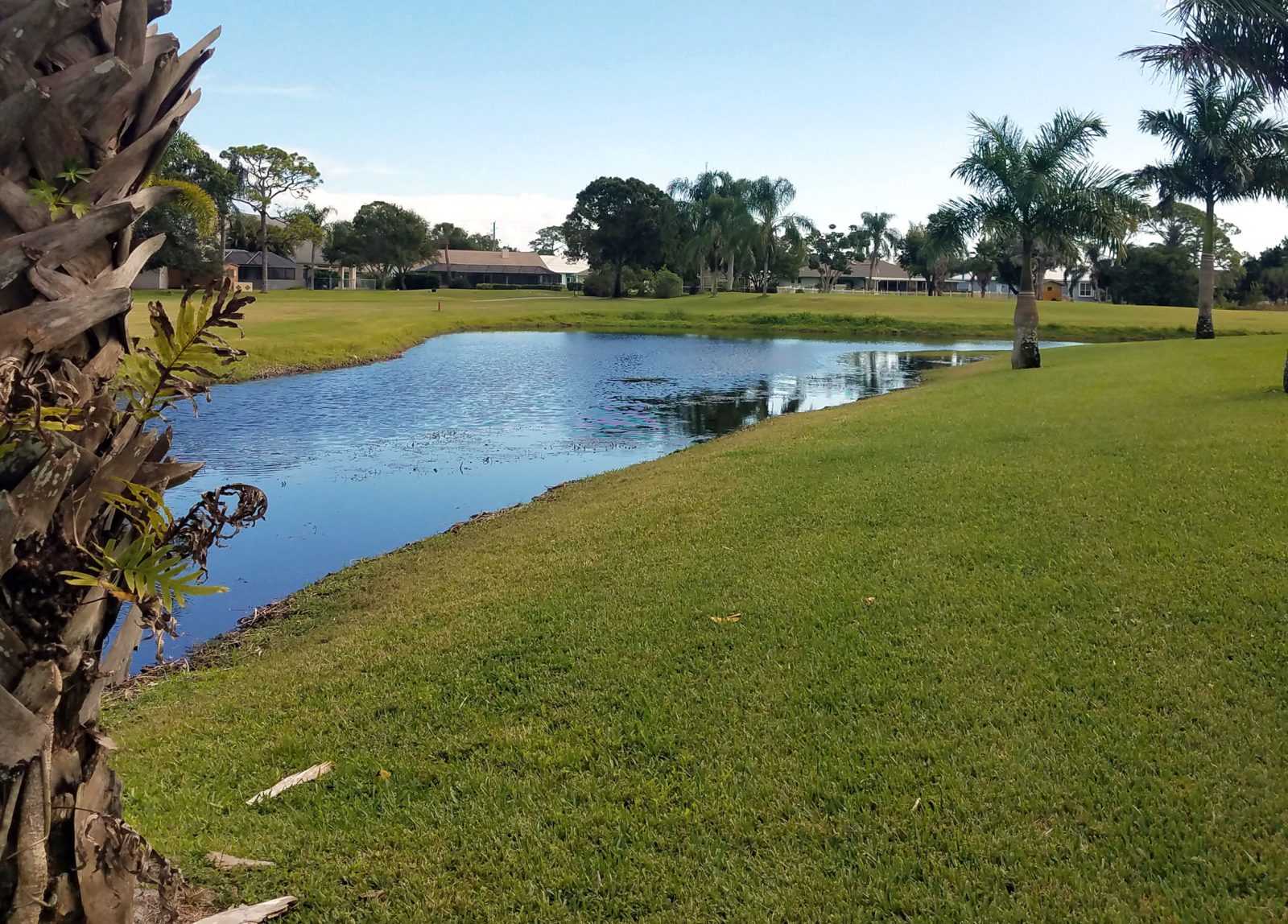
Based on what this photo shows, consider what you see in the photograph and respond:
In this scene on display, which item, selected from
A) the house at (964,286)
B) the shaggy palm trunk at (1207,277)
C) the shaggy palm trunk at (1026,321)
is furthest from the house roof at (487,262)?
the shaggy palm trunk at (1026,321)

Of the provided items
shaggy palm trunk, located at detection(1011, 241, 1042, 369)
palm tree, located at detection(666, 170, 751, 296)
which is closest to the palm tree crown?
shaggy palm trunk, located at detection(1011, 241, 1042, 369)

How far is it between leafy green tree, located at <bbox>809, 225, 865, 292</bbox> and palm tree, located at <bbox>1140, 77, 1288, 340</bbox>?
285 ft

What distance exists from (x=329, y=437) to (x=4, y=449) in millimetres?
18189

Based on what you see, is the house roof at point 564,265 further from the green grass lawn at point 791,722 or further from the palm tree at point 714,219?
the green grass lawn at point 791,722

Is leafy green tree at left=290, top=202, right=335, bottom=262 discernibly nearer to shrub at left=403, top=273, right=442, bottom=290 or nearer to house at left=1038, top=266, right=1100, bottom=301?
shrub at left=403, top=273, right=442, bottom=290

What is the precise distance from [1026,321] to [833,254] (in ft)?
332

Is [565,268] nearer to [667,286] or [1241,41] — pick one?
[667,286]

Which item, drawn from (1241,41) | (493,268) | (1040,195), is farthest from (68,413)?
(493,268)

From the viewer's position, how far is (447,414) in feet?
77.0

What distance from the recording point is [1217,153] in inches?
1179

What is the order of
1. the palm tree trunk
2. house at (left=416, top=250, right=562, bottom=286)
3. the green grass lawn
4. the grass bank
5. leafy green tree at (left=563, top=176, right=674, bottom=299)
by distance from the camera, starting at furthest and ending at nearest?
house at (left=416, top=250, right=562, bottom=286) < leafy green tree at (left=563, top=176, right=674, bottom=299) < the palm tree trunk < the grass bank < the green grass lawn

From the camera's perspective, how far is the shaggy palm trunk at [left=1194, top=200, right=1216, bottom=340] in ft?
106

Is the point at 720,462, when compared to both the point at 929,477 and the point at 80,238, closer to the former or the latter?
the point at 929,477

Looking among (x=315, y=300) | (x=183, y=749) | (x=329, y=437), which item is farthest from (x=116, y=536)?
(x=315, y=300)
